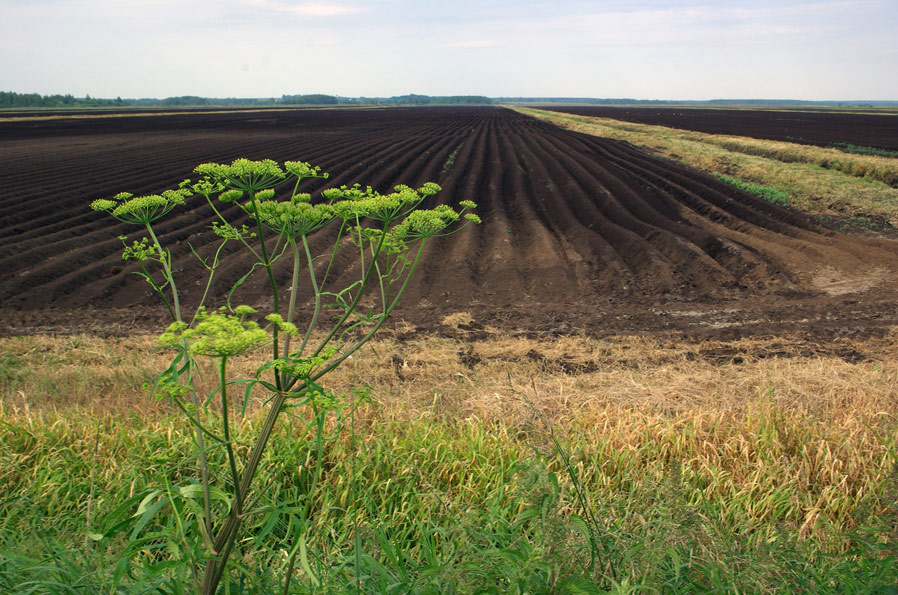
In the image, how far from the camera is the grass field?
2.46 m

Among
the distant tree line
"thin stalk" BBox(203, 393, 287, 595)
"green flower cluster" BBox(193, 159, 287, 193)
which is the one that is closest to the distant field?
"thin stalk" BBox(203, 393, 287, 595)

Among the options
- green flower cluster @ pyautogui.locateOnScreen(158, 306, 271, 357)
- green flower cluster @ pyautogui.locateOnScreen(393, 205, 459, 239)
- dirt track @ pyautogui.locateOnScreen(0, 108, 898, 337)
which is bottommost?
dirt track @ pyautogui.locateOnScreen(0, 108, 898, 337)

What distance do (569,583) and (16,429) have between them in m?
4.27

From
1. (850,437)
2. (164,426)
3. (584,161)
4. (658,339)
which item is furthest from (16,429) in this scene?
(584,161)

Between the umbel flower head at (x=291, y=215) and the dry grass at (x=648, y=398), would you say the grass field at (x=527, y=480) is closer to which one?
the dry grass at (x=648, y=398)

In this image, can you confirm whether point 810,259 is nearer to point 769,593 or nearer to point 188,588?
point 769,593

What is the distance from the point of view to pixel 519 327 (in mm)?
8992

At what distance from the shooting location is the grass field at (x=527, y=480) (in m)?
2.46

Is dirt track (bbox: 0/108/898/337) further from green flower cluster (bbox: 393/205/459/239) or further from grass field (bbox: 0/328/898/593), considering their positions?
green flower cluster (bbox: 393/205/459/239)

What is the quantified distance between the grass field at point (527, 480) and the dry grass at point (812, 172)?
15.3m

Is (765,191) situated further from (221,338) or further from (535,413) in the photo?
(221,338)

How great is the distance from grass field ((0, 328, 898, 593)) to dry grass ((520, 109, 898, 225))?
15.3 m

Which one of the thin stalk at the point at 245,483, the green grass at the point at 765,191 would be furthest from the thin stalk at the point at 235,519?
the green grass at the point at 765,191

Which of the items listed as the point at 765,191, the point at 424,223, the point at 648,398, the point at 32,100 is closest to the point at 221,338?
the point at 424,223
